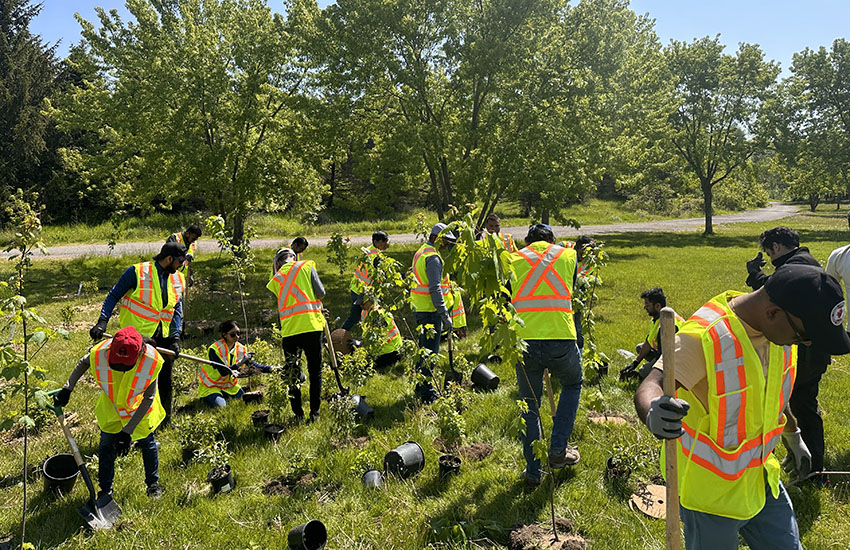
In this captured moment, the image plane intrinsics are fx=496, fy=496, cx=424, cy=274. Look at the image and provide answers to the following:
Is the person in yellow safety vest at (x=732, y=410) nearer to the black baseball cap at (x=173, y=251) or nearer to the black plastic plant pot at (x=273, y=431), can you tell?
the black plastic plant pot at (x=273, y=431)

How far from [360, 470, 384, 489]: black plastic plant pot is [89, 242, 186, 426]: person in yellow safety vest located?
2.47 metres

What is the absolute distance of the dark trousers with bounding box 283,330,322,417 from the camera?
5707 millimetres

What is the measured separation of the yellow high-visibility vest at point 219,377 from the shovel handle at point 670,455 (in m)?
5.50

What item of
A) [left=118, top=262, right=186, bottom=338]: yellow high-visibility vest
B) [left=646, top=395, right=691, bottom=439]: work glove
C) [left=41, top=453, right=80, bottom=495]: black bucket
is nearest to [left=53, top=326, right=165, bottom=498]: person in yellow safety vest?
[left=41, top=453, right=80, bottom=495]: black bucket

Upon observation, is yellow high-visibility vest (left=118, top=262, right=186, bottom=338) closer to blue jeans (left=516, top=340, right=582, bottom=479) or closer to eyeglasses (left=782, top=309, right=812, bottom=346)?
blue jeans (left=516, top=340, right=582, bottom=479)

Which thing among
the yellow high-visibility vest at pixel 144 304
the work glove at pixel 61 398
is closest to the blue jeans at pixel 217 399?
the yellow high-visibility vest at pixel 144 304

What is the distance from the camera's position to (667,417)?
1.96 metres

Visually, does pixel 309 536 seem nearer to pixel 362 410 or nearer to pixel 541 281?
pixel 362 410

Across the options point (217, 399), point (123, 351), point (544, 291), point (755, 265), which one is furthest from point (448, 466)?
point (755, 265)

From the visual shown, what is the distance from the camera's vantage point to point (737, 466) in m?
2.15

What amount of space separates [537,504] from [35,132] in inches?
1374

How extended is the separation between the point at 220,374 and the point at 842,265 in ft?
22.3

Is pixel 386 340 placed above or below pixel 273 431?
above

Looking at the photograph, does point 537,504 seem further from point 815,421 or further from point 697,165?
point 697,165
